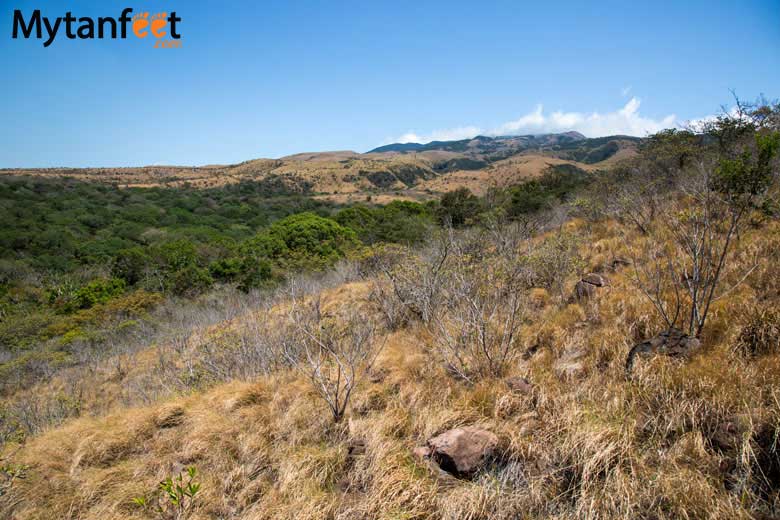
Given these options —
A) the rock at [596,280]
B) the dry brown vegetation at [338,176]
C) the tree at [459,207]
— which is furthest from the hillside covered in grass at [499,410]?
the dry brown vegetation at [338,176]

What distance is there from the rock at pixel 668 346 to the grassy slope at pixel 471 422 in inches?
6.2

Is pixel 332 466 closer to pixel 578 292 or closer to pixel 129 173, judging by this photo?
pixel 578 292

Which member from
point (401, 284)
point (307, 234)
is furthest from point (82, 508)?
point (307, 234)

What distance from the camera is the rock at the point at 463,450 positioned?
3146 mm

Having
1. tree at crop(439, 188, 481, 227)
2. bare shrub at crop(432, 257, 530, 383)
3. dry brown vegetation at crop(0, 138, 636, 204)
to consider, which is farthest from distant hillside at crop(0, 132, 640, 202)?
bare shrub at crop(432, 257, 530, 383)

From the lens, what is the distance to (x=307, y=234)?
33.8 metres

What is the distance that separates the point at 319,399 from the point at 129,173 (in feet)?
449

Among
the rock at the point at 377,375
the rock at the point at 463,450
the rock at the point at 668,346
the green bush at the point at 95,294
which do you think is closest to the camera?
the rock at the point at 463,450

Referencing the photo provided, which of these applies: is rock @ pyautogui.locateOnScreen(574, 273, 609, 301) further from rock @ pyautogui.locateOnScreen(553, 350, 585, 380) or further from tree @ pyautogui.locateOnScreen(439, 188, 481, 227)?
tree @ pyautogui.locateOnScreen(439, 188, 481, 227)

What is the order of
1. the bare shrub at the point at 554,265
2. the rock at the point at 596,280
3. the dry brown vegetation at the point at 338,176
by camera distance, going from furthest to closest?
the dry brown vegetation at the point at 338,176
the bare shrub at the point at 554,265
the rock at the point at 596,280

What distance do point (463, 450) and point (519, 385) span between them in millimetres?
1116

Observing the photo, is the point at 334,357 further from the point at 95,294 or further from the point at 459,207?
the point at 95,294

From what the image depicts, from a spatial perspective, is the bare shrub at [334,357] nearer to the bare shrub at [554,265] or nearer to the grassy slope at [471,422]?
the grassy slope at [471,422]

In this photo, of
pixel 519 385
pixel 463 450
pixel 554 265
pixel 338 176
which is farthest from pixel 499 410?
pixel 338 176
